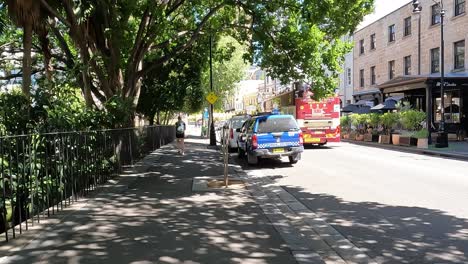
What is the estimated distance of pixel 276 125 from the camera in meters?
16.9

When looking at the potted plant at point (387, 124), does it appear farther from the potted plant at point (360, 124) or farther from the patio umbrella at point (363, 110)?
the patio umbrella at point (363, 110)

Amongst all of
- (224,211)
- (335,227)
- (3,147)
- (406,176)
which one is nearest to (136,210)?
(224,211)

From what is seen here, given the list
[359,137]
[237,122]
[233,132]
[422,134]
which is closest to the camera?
[422,134]

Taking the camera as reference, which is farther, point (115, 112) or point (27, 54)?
point (115, 112)

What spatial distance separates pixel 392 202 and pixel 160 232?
4.61 metres

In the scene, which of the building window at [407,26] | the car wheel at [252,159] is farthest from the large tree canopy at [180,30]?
the building window at [407,26]

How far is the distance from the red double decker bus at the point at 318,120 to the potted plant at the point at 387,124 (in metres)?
3.41

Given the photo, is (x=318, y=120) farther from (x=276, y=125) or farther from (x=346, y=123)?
(x=346, y=123)

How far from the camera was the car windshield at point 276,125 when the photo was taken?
55.1 ft

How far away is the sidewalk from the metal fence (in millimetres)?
427

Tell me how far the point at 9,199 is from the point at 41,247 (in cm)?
132

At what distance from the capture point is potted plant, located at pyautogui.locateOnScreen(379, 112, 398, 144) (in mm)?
26781

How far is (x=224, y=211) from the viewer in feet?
28.3

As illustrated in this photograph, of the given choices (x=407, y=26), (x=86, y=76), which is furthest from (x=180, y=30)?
(x=407, y=26)
